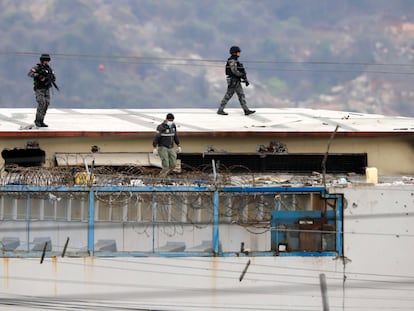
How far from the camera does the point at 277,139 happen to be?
92.8 ft

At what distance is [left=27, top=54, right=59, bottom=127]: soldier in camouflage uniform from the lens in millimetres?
27250

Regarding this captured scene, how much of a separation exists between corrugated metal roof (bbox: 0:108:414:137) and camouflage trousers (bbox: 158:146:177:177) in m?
2.31

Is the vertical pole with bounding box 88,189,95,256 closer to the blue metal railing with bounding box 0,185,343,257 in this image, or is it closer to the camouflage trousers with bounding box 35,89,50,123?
the blue metal railing with bounding box 0,185,343,257

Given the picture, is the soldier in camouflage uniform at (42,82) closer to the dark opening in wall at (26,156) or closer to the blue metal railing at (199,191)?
the dark opening in wall at (26,156)

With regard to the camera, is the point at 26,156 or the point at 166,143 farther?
the point at 26,156

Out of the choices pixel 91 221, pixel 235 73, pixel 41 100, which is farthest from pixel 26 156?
pixel 235 73

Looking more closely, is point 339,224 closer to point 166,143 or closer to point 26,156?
point 166,143

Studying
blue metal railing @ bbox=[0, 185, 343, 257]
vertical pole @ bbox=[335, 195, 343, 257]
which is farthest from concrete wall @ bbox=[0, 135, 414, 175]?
vertical pole @ bbox=[335, 195, 343, 257]

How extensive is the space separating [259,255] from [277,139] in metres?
5.64

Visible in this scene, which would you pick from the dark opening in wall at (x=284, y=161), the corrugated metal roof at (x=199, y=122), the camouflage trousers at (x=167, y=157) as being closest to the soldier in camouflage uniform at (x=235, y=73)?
the corrugated metal roof at (x=199, y=122)

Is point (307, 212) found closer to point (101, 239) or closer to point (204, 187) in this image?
point (204, 187)

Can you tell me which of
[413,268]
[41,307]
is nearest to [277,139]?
[413,268]

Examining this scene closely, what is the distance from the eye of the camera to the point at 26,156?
2752 centimetres

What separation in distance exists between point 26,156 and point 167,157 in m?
4.32
